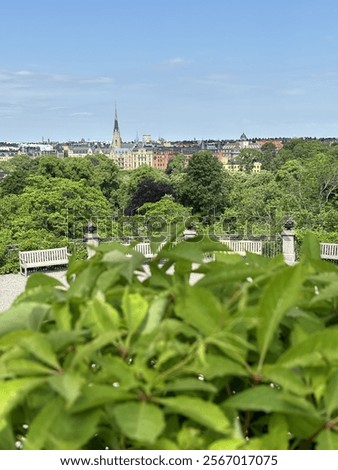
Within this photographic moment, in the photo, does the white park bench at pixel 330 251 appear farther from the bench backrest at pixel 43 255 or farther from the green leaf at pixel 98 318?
the green leaf at pixel 98 318

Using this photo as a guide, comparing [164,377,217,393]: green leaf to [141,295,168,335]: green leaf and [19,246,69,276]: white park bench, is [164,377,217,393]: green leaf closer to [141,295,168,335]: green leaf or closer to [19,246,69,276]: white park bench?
[141,295,168,335]: green leaf

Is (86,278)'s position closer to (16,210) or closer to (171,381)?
(171,381)

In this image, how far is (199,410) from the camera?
2.68ft

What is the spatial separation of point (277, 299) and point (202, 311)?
0.12 m

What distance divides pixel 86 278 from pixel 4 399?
286 mm

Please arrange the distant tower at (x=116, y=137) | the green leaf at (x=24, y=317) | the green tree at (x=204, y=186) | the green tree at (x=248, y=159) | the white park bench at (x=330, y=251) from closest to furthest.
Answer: the green leaf at (x=24, y=317)
the white park bench at (x=330, y=251)
the green tree at (x=204, y=186)
the green tree at (x=248, y=159)
the distant tower at (x=116, y=137)

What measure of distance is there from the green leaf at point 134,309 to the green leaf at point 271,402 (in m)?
0.18

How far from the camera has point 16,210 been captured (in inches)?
882

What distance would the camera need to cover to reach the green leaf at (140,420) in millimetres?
771

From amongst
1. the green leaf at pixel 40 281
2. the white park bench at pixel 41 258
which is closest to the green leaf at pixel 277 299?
the green leaf at pixel 40 281

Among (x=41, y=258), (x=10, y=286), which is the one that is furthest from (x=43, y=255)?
(x=10, y=286)

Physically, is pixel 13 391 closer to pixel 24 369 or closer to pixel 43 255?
pixel 24 369
